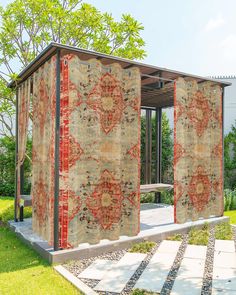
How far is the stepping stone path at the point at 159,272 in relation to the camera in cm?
326

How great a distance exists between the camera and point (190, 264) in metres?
4.02

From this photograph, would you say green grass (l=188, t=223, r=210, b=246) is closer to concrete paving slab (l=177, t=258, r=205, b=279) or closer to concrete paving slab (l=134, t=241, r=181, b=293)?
concrete paving slab (l=134, t=241, r=181, b=293)

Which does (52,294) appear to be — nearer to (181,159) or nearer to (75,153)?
(75,153)

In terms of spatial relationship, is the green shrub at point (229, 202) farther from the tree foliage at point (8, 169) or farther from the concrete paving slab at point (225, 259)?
the tree foliage at point (8, 169)

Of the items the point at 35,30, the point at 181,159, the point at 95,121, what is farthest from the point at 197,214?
the point at 35,30

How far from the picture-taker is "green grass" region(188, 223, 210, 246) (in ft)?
16.4

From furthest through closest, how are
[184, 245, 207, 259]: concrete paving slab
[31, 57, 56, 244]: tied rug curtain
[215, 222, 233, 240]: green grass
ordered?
[215, 222, 233, 240]: green grass, [184, 245, 207, 259]: concrete paving slab, [31, 57, 56, 244]: tied rug curtain

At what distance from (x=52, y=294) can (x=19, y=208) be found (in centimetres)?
323

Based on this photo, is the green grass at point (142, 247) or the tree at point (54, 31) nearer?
the green grass at point (142, 247)

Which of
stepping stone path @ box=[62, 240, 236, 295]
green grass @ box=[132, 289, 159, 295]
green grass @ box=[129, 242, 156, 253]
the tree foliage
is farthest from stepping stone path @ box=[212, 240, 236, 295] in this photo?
the tree foliage

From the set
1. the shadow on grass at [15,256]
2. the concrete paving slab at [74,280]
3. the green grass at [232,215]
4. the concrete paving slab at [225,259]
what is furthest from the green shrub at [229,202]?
the concrete paving slab at [74,280]

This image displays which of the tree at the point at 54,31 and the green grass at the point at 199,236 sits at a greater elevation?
the tree at the point at 54,31

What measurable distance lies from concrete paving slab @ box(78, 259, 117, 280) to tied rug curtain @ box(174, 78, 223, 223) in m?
1.92

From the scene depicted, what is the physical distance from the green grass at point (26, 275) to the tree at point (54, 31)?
403 cm
